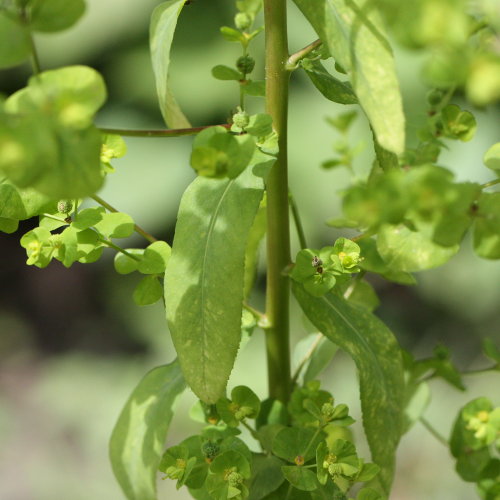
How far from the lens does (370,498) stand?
571mm

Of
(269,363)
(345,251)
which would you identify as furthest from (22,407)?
(345,251)

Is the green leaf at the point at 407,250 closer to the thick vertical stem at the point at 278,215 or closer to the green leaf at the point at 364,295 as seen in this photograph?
the thick vertical stem at the point at 278,215

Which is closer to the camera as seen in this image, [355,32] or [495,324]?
[355,32]

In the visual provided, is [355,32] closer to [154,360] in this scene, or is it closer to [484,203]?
[484,203]

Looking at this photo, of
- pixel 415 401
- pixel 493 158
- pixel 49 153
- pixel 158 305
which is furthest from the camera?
pixel 158 305

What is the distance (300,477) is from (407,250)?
0.63ft

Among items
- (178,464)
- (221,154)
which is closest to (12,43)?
(221,154)

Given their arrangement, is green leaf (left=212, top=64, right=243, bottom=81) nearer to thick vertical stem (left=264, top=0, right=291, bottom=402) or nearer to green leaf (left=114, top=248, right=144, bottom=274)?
thick vertical stem (left=264, top=0, right=291, bottom=402)

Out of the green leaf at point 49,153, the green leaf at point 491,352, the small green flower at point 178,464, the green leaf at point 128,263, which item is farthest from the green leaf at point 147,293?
the green leaf at point 491,352

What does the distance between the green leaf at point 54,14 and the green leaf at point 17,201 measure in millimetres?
178

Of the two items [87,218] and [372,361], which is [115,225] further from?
[372,361]

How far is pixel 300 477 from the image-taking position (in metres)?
0.58

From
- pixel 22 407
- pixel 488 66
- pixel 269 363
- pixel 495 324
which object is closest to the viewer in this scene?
pixel 488 66

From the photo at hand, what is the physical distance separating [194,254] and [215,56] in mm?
1376
